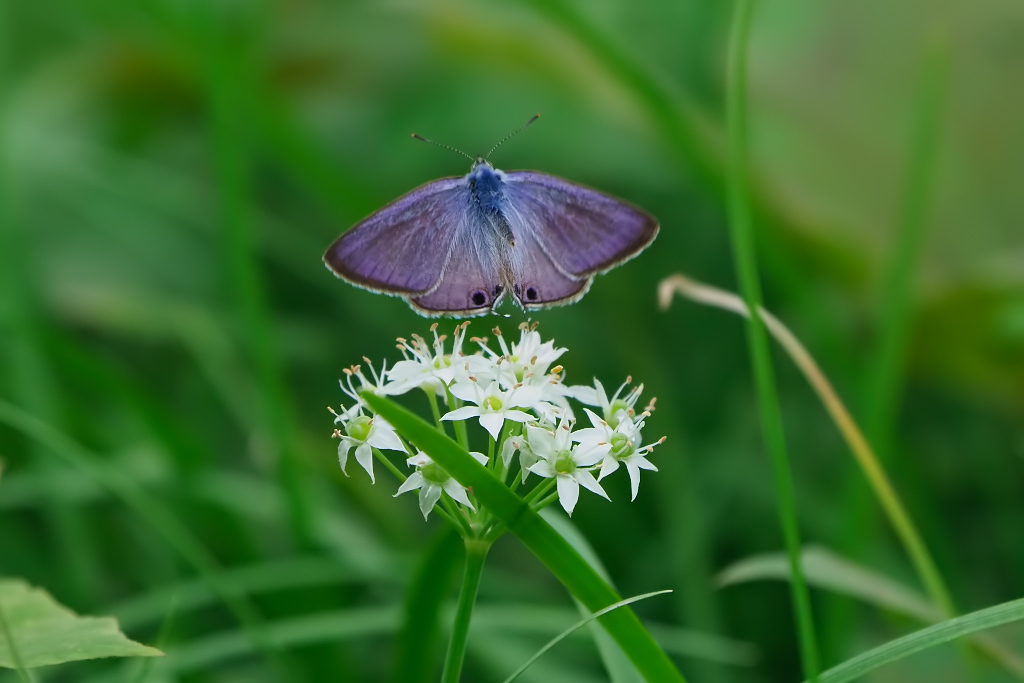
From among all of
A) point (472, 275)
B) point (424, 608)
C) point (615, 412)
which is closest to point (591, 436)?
point (615, 412)

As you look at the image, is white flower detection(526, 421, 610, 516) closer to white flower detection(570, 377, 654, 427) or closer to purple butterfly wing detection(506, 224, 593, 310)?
white flower detection(570, 377, 654, 427)

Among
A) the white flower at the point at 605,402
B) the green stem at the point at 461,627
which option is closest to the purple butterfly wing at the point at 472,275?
the white flower at the point at 605,402

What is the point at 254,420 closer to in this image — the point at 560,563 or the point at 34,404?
the point at 34,404

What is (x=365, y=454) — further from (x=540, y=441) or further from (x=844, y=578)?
(x=844, y=578)

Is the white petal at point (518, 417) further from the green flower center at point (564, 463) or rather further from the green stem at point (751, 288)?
the green stem at point (751, 288)

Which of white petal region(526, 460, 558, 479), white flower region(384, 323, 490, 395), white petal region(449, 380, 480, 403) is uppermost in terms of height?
white flower region(384, 323, 490, 395)

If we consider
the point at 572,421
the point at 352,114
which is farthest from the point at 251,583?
the point at 352,114

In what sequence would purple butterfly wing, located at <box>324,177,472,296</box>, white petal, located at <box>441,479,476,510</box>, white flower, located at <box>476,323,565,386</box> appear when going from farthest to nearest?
purple butterfly wing, located at <box>324,177,472,296</box>, white flower, located at <box>476,323,565,386</box>, white petal, located at <box>441,479,476,510</box>

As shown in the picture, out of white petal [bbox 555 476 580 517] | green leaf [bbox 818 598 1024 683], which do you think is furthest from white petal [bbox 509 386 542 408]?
green leaf [bbox 818 598 1024 683]
